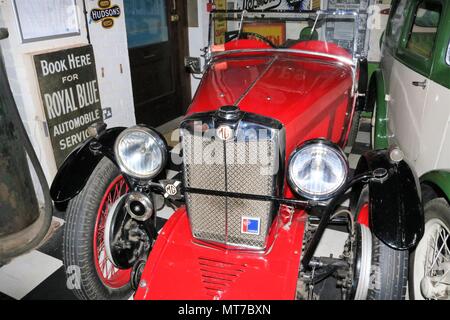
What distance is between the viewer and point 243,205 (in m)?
1.61

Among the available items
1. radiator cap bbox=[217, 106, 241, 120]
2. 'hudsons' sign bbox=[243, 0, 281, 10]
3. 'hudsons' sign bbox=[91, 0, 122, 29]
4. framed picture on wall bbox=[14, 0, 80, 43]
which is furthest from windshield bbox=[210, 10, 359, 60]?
'hudsons' sign bbox=[243, 0, 281, 10]

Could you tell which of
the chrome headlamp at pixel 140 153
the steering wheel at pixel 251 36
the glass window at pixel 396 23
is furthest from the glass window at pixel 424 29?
the chrome headlamp at pixel 140 153

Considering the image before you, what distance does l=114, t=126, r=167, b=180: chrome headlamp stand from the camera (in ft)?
5.44

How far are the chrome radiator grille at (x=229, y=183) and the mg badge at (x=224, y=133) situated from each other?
3cm

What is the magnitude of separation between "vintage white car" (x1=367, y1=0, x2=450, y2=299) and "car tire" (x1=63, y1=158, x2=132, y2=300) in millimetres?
1458

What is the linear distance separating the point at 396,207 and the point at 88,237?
129cm

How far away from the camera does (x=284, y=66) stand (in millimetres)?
2215

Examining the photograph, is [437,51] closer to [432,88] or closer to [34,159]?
[432,88]

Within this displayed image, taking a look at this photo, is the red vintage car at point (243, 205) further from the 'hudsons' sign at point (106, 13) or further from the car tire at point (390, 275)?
the 'hudsons' sign at point (106, 13)

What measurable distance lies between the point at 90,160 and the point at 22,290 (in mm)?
892

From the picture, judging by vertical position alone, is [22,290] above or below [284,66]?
below

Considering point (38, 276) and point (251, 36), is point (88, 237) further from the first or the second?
point (251, 36)

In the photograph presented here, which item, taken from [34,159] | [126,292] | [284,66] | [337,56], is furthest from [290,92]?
[34,159]
